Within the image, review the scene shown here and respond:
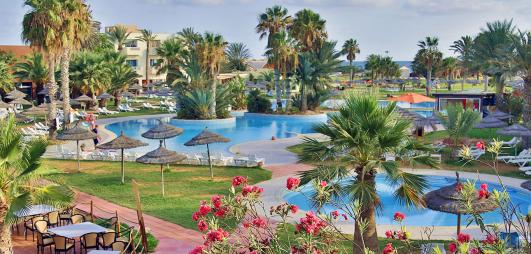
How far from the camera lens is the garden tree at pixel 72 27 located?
30.2 meters

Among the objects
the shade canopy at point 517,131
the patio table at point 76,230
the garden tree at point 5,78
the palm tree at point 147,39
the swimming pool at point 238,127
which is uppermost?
the palm tree at point 147,39

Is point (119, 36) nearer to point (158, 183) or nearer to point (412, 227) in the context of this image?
point (158, 183)

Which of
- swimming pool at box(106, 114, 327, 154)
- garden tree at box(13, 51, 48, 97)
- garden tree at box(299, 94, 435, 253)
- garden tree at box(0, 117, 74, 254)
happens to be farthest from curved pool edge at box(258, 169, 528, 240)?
garden tree at box(13, 51, 48, 97)

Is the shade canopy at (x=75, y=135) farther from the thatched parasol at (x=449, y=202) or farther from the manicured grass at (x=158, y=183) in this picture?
the thatched parasol at (x=449, y=202)

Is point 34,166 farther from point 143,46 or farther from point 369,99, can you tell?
point 143,46

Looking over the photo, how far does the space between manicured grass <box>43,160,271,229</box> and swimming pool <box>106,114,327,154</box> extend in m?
8.17

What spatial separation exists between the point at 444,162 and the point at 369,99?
51.1ft

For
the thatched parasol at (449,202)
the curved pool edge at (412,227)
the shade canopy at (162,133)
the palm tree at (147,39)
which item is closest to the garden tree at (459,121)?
the curved pool edge at (412,227)

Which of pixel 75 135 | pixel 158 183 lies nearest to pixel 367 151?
pixel 158 183

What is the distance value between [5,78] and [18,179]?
43.0 m

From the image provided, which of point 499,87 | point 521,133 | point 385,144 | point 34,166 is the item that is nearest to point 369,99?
point 385,144

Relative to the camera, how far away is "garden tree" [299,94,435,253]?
11.5 metres

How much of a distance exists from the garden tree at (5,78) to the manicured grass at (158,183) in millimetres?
26103

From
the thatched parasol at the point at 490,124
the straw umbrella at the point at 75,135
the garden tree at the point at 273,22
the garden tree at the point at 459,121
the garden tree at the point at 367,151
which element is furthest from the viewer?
the garden tree at the point at 273,22
